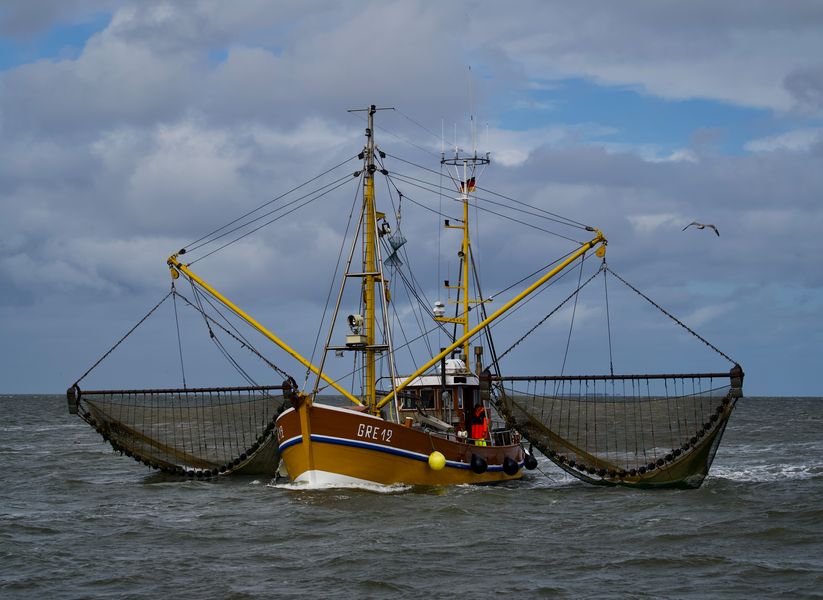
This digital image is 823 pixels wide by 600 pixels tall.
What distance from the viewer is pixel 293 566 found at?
853 inches

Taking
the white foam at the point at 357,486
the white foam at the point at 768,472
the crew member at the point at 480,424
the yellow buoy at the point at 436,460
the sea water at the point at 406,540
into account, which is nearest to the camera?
the sea water at the point at 406,540

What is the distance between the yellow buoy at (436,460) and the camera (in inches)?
1233

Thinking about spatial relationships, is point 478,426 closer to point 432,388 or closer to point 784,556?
point 432,388

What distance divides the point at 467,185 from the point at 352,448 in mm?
13300

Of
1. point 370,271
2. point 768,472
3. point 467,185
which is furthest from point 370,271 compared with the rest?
point 768,472

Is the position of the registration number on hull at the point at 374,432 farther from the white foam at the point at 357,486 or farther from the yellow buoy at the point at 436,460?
the yellow buoy at the point at 436,460

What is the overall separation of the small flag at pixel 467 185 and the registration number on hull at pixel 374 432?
12.5m

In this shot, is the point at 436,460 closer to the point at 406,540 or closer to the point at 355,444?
the point at 355,444

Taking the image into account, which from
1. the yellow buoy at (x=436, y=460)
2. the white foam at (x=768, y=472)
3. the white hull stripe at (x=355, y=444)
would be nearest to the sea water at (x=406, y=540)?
the yellow buoy at (x=436, y=460)

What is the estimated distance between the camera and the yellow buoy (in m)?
31.3

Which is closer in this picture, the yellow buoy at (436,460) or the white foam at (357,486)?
the white foam at (357,486)

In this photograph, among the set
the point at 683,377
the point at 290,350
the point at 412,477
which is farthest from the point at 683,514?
the point at 290,350

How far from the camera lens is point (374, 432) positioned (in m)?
30.4

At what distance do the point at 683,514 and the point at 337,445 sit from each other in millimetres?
9340
